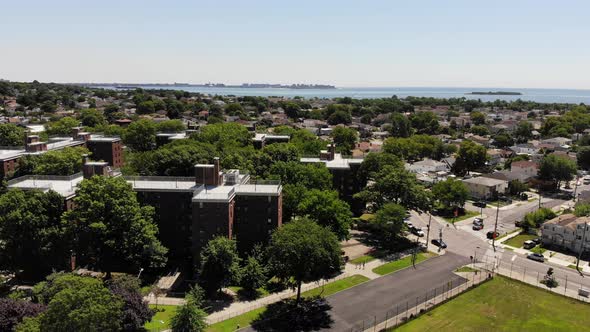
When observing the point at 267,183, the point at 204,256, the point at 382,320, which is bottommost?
the point at 382,320

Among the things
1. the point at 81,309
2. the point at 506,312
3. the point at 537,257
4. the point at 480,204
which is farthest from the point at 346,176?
the point at 81,309

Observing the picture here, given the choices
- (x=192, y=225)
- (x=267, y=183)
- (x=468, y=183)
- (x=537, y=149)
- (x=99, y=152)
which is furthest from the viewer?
(x=537, y=149)

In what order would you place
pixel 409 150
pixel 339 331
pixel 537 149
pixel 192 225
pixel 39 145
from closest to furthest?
pixel 339 331 < pixel 192 225 < pixel 39 145 < pixel 409 150 < pixel 537 149

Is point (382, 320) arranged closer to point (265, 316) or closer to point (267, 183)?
point (265, 316)

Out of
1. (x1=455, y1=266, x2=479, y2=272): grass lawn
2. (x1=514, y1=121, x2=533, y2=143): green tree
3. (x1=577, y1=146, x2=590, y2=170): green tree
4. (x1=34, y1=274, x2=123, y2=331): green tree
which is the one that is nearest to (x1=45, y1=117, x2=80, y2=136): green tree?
(x1=34, y1=274, x2=123, y2=331): green tree

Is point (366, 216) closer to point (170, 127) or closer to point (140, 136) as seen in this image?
point (140, 136)

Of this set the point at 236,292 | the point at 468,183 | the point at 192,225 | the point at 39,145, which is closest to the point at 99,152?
the point at 39,145
